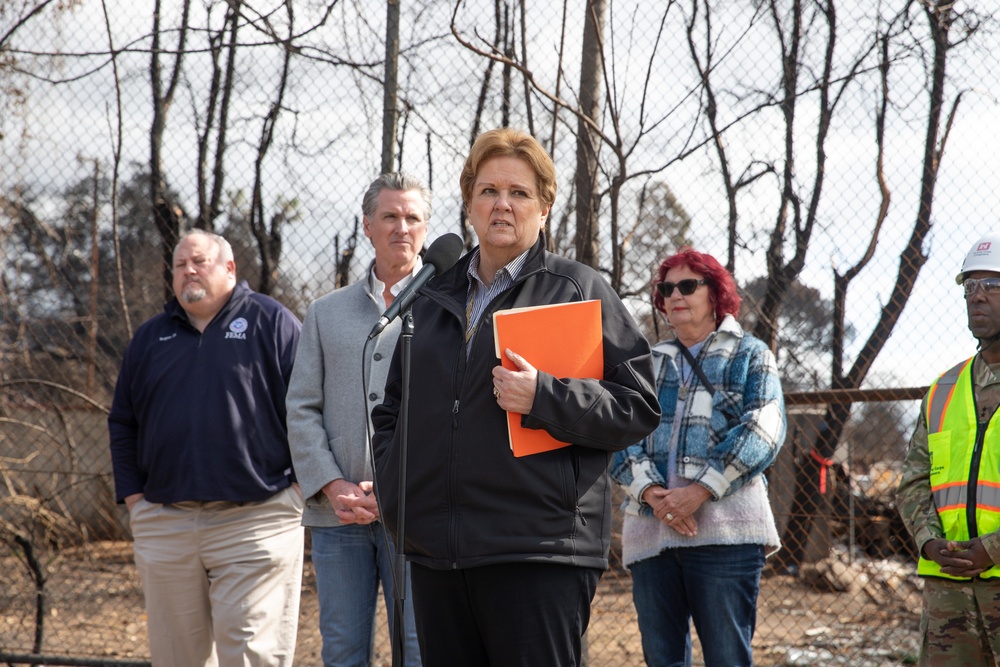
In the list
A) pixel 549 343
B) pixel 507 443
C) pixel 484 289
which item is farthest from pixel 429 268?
pixel 507 443

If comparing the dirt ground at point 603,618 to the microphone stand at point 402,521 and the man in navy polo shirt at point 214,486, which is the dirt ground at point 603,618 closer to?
the man in navy polo shirt at point 214,486

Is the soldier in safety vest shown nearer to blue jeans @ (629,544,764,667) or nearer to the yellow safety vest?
the yellow safety vest

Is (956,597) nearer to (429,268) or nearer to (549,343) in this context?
(549,343)

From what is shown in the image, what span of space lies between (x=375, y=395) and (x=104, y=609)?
3674mm

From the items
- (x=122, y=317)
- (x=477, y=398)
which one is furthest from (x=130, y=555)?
(x=477, y=398)

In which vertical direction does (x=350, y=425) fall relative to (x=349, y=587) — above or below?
above

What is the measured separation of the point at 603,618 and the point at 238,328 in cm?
286

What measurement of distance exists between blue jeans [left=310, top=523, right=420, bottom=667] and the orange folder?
1264mm

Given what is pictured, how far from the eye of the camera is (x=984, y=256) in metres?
3.15

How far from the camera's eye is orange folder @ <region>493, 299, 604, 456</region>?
219 cm

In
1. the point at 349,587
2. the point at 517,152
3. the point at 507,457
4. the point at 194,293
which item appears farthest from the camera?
the point at 194,293

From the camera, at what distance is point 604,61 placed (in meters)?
4.71

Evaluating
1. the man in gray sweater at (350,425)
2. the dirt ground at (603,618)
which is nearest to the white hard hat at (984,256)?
the man in gray sweater at (350,425)

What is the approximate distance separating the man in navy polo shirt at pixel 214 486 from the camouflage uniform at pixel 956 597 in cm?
238
